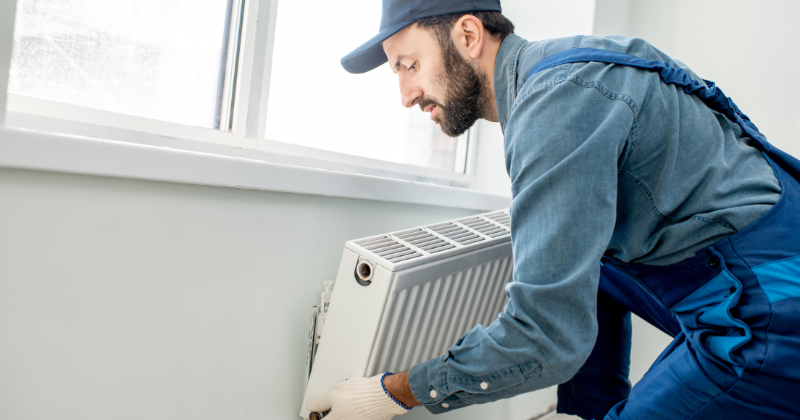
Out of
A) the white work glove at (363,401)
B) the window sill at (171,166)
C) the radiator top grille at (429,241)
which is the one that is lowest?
the white work glove at (363,401)

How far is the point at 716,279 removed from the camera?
2.00 feet

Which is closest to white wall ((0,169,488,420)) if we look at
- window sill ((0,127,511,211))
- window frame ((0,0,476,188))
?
window sill ((0,127,511,211))

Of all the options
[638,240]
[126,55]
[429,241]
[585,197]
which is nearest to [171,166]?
[126,55]

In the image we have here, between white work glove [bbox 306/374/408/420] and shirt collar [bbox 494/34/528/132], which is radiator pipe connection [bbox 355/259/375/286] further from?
shirt collar [bbox 494/34/528/132]

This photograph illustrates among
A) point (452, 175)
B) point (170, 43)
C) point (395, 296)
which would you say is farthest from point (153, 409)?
point (452, 175)

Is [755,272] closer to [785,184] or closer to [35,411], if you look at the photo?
[785,184]

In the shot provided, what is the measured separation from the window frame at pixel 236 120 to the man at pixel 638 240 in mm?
482

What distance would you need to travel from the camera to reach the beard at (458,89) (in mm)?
807

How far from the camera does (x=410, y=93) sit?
2.94ft

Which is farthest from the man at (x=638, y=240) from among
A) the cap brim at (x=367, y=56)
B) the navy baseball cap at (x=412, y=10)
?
the cap brim at (x=367, y=56)

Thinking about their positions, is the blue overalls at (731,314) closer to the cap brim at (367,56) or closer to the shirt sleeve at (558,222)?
the shirt sleeve at (558,222)

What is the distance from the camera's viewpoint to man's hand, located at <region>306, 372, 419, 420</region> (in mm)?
717

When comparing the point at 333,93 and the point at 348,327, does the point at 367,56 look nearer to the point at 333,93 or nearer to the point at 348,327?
A: the point at 333,93

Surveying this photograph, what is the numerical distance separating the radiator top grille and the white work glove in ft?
0.64
